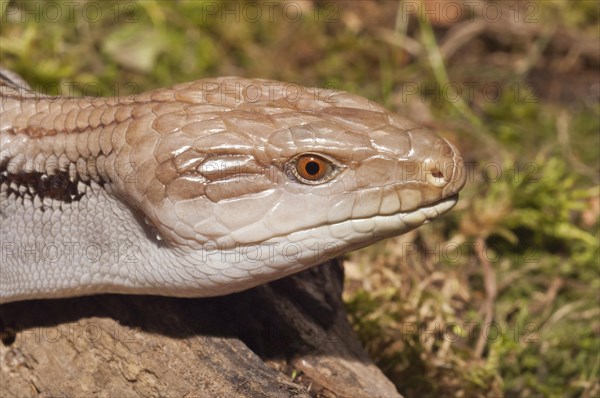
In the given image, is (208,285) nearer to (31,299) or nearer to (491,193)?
(31,299)

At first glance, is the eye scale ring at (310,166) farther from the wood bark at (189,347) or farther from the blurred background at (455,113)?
the blurred background at (455,113)

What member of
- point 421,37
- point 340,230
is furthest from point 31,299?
point 421,37

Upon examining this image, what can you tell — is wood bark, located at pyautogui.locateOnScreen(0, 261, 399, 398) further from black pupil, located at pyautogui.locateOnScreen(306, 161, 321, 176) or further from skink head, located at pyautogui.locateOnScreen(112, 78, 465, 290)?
black pupil, located at pyautogui.locateOnScreen(306, 161, 321, 176)

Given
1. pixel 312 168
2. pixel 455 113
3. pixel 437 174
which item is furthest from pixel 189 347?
pixel 455 113

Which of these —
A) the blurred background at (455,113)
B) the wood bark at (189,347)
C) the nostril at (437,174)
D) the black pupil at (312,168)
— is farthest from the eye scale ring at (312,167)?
the blurred background at (455,113)

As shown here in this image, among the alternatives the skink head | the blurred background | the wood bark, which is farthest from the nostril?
the blurred background

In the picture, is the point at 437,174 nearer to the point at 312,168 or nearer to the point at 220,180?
the point at 312,168
